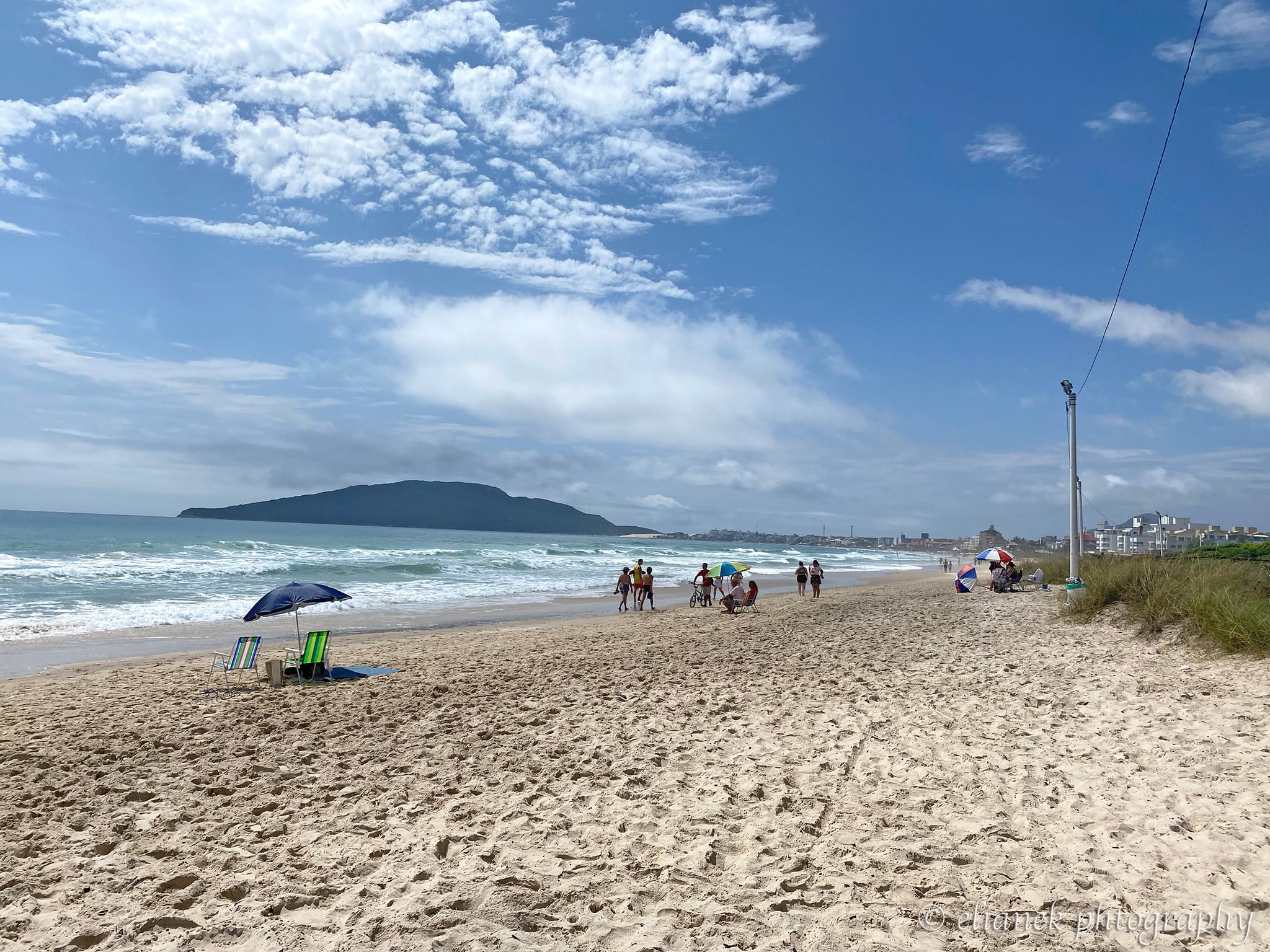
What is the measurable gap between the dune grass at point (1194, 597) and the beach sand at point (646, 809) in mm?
483

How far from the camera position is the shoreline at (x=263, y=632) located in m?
11.9

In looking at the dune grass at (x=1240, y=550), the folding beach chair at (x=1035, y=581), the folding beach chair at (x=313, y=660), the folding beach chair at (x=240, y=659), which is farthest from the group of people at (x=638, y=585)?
the dune grass at (x=1240, y=550)

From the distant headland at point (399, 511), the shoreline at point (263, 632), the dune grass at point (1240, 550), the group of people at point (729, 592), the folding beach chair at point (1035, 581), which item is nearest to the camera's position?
the shoreline at point (263, 632)

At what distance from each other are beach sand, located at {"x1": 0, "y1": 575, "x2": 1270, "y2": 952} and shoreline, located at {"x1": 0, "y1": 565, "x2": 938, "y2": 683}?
11.3 ft

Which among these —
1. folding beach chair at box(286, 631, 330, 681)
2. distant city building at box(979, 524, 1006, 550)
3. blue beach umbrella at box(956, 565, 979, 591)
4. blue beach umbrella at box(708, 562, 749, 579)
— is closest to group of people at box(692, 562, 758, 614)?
blue beach umbrella at box(708, 562, 749, 579)

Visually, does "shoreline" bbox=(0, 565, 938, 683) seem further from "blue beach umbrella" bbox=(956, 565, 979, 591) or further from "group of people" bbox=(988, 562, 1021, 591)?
"group of people" bbox=(988, 562, 1021, 591)

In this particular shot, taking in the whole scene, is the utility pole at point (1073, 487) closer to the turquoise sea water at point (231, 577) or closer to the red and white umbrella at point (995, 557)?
the red and white umbrella at point (995, 557)

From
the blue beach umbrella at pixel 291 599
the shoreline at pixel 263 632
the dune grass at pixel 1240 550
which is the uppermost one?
the dune grass at pixel 1240 550

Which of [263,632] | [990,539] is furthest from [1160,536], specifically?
[990,539]

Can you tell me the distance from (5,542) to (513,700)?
52841 mm

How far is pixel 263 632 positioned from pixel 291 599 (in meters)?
6.21

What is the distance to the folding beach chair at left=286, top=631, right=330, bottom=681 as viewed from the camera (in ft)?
30.9

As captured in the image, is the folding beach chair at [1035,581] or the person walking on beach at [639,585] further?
the folding beach chair at [1035,581]

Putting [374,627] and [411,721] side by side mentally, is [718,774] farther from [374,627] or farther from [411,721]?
[374,627]
